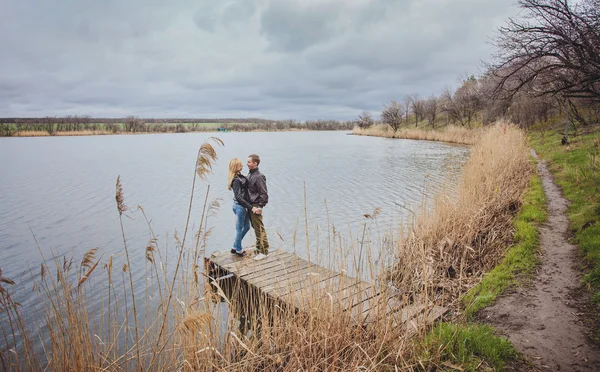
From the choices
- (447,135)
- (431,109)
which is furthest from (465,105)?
(447,135)

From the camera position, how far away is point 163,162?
2677 centimetres

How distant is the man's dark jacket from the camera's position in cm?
645

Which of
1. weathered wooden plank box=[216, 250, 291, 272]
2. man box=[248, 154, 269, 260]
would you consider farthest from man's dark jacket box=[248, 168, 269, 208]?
weathered wooden plank box=[216, 250, 291, 272]

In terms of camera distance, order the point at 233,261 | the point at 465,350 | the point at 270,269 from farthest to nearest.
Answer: the point at 233,261
the point at 270,269
the point at 465,350

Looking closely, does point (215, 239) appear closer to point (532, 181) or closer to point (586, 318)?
point (586, 318)

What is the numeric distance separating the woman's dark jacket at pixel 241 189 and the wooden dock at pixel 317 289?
1016 millimetres

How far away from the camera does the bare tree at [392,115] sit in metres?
60.1

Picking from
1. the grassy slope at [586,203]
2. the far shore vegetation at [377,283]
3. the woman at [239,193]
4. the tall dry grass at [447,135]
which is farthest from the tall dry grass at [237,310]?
the tall dry grass at [447,135]

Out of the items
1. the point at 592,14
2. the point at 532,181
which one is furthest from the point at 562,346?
the point at 532,181

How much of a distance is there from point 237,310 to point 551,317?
12.2 ft

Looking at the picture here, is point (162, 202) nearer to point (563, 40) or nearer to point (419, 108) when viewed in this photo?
point (563, 40)

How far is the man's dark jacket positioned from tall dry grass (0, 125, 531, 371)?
930mm

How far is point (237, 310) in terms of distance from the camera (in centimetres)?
463

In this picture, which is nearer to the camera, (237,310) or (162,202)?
(237,310)
